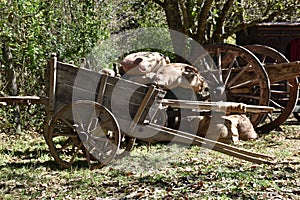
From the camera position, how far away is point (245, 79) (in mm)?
9656

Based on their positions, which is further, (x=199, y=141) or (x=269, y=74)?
(x=269, y=74)

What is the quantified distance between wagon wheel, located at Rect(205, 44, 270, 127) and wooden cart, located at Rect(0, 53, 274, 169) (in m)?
2.86

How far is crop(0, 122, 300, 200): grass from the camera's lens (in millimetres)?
5461

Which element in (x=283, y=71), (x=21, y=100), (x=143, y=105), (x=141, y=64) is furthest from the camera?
(x=283, y=71)

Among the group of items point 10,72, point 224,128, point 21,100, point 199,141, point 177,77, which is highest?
point 10,72

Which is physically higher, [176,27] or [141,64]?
[176,27]

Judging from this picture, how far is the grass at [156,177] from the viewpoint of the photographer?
5461mm

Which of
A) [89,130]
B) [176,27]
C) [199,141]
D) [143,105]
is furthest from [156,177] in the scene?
[176,27]

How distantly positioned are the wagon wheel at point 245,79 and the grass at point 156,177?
1382 millimetres

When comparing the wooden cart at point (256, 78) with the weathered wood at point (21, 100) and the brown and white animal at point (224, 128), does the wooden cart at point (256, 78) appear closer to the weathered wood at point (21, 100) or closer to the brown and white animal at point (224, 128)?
the brown and white animal at point (224, 128)

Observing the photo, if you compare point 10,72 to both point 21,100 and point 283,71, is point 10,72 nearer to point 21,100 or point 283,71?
point 21,100

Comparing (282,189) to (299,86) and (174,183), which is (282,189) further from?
(299,86)

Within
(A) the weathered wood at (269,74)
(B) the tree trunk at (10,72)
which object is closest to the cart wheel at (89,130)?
(B) the tree trunk at (10,72)

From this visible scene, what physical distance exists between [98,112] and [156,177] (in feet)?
3.78
